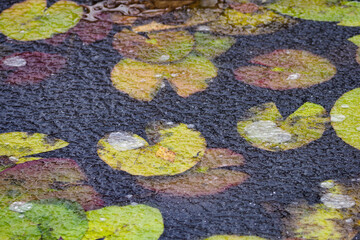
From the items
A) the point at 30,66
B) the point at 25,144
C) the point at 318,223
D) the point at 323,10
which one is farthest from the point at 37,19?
the point at 318,223

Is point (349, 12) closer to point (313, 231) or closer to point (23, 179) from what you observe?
point (313, 231)

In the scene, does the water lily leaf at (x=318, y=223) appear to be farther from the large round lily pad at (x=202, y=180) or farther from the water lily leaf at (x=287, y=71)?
the water lily leaf at (x=287, y=71)

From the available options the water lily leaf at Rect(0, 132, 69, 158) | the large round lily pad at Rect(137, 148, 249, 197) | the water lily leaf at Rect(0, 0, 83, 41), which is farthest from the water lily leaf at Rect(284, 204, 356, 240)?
the water lily leaf at Rect(0, 0, 83, 41)

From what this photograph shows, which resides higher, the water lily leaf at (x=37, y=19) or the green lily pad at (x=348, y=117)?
the water lily leaf at (x=37, y=19)

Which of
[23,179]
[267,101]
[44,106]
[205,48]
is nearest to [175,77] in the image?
[205,48]

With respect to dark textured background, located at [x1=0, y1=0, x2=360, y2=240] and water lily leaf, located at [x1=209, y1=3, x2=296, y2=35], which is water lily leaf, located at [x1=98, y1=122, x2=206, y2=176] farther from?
water lily leaf, located at [x1=209, y1=3, x2=296, y2=35]

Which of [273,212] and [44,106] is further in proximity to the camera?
[44,106]

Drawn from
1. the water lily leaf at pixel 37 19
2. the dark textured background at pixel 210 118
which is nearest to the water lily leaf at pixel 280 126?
the dark textured background at pixel 210 118

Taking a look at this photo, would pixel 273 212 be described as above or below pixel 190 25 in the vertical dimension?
below
